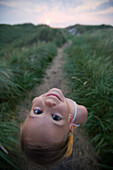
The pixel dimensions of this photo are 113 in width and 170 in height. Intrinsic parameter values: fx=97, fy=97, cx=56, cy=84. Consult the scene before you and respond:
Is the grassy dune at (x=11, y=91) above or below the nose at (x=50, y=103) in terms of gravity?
below

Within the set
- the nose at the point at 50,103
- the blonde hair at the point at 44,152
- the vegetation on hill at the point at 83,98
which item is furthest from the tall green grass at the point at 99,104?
the nose at the point at 50,103

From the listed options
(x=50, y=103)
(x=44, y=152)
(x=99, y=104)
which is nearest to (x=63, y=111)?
(x=50, y=103)

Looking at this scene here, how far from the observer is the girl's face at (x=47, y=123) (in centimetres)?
60

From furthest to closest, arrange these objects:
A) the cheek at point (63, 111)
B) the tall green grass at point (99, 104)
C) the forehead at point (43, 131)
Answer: the tall green grass at point (99, 104) < the cheek at point (63, 111) < the forehead at point (43, 131)

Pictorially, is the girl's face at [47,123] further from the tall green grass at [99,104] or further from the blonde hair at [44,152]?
the tall green grass at [99,104]

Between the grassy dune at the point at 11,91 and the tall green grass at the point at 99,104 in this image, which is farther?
the tall green grass at the point at 99,104

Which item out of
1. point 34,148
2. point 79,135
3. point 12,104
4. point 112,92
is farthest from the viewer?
point 12,104

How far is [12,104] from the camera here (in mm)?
1743

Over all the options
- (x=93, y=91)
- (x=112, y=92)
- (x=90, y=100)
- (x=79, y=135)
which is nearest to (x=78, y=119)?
(x=79, y=135)

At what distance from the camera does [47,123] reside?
63cm

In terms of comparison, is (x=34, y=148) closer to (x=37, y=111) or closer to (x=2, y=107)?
(x=37, y=111)

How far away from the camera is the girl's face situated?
0.60 meters

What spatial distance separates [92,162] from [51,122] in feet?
3.11

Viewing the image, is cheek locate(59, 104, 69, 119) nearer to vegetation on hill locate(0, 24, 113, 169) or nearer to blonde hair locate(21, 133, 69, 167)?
blonde hair locate(21, 133, 69, 167)
